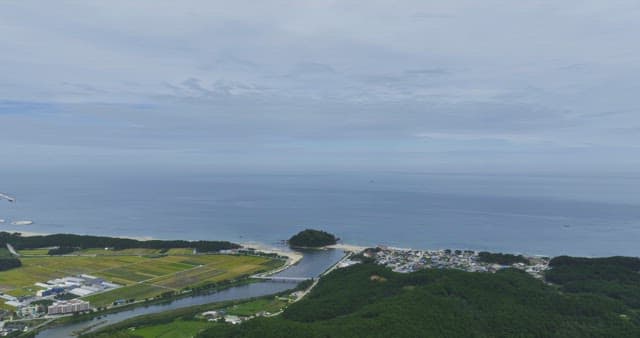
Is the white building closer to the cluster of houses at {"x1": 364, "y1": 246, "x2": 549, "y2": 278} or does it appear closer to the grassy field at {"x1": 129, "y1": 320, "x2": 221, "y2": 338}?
the grassy field at {"x1": 129, "y1": 320, "x2": 221, "y2": 338}

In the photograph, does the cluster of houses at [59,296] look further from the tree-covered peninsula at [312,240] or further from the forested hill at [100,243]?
the tree-covered peninsula at [312,240]

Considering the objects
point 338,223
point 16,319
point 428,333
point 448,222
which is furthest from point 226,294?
point 448,222

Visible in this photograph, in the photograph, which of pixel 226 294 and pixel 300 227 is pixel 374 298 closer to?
pixel 226 294

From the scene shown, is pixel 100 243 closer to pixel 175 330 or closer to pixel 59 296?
pixel 59 296

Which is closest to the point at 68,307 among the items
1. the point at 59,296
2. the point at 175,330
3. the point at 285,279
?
the point at 59,296

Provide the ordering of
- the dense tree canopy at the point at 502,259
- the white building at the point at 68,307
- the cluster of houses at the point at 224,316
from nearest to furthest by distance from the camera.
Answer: the cluster of houses at the point at 224,316, the white building at the point at 68,307, the dense tree canopy at the point at 502,259

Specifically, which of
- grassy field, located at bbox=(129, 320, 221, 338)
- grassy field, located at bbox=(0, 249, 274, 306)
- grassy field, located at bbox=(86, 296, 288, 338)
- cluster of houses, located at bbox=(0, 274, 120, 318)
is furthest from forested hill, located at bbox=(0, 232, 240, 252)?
grassy field, located at bbox=(129, 320, 221, 338)

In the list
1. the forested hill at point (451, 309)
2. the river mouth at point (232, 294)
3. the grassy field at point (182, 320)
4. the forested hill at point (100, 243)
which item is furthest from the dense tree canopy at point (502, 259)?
the forested hill at point (100, 243)

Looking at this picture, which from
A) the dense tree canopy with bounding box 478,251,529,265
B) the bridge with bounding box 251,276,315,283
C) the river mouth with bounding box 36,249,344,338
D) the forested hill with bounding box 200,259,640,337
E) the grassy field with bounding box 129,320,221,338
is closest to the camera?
the forested hill with bounding box 200,259,640,337
